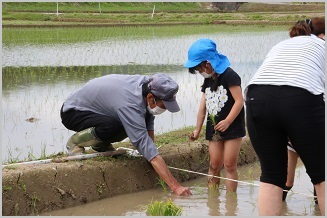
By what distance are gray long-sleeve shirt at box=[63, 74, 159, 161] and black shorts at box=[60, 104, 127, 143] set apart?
39 millimetres

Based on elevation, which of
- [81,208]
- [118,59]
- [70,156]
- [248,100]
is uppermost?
[118,59]

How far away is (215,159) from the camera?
552 cm

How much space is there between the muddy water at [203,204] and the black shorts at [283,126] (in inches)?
43.7

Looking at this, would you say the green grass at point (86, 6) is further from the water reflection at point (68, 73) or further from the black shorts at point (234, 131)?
the black shorts at point (234, 131)

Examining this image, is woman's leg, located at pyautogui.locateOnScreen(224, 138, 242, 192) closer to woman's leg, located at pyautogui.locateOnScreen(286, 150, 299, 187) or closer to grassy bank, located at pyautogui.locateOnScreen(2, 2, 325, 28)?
woman's leg, located at pyautogui.locateOnScreen(286, 150, 299, 187)

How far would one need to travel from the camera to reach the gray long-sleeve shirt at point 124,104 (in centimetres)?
524

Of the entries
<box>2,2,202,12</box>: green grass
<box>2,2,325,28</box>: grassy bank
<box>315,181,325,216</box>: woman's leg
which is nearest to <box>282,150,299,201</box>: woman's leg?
<box>315,181,325,216</box>: woman's leg

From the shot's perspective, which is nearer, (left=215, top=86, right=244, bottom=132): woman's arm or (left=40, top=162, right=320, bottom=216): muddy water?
(left=40, top=162, right=320, bottom=216): muddy water

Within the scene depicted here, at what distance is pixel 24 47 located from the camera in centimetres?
1684

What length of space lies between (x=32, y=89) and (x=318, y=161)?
678 centimetres

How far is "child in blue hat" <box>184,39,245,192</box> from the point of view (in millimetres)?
5168

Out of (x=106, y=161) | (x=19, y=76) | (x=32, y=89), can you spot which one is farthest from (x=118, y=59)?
(x=106, y=161)

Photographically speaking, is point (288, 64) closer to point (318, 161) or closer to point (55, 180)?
point (318, 161)

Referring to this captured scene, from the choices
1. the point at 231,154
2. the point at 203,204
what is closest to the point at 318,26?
the point at 231,154
